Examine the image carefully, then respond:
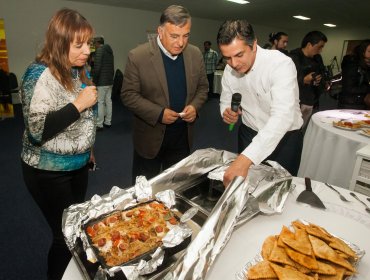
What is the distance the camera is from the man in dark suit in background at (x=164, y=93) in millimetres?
1703

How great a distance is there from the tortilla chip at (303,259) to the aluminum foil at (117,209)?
294 millimetres

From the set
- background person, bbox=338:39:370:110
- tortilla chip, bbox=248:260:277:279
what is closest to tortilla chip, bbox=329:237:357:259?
tortilla chip, bbox=248:260:277:279

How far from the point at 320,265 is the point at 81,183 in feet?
3.69

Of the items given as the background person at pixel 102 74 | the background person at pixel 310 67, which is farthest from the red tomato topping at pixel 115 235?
the background person at pixel 102 74

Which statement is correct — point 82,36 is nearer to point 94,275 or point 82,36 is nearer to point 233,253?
point 94,275

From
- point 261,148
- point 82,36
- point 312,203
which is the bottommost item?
point 312,203

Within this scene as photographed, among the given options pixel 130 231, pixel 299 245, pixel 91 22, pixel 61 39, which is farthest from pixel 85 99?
A: pixel 91 22

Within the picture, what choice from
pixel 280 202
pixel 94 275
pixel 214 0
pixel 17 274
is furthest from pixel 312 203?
pixel 214 0

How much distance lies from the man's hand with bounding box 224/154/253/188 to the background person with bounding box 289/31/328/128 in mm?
2597

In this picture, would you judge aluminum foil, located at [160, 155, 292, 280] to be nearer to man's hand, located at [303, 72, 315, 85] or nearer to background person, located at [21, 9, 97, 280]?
background person, located at [21, 9, 97, 280]

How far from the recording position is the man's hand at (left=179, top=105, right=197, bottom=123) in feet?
5.83

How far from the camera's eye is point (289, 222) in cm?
103

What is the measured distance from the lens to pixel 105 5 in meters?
7.64

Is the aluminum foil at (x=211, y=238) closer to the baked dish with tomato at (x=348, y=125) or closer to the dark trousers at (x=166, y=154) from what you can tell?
the dark trousers at (x=166, y=154)
